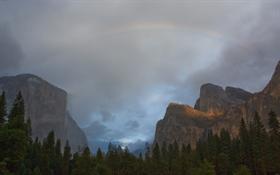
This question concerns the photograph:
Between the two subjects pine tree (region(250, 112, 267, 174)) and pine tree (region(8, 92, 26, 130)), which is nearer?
pine tree (region(8, 92, 26, 130))

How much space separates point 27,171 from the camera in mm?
107562

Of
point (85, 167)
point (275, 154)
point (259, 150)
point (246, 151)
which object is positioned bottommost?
point (85, 167)

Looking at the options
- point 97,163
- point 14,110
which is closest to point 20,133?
point 14,110

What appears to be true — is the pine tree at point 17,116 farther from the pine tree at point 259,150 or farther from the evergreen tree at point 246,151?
the evergreen tree at point 246,151

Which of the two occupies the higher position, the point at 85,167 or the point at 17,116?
the point at 17,116

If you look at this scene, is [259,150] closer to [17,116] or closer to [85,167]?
[85,167]

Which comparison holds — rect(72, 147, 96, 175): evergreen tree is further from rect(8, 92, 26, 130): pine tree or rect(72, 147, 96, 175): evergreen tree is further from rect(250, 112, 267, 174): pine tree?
rect(250, 112, 267, 174): pine tree

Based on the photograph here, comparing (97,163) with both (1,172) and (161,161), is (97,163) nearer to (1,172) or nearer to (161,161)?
(161,161)

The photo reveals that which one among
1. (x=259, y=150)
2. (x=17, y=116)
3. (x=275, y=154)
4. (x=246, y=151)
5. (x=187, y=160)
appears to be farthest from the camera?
(x=187, y=160)

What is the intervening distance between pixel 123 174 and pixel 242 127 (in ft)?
155

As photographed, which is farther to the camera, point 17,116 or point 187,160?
point 187,160

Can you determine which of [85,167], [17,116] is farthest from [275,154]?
[17,116]

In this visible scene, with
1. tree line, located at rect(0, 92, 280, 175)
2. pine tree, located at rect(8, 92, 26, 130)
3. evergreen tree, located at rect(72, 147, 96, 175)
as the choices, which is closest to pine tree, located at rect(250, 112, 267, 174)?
tree line, located at rect(0, 92, 280, 175)

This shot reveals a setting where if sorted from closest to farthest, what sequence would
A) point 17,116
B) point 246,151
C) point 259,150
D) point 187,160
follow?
point 17,116 → point 259,150 → point 246,151 → point 187,160
